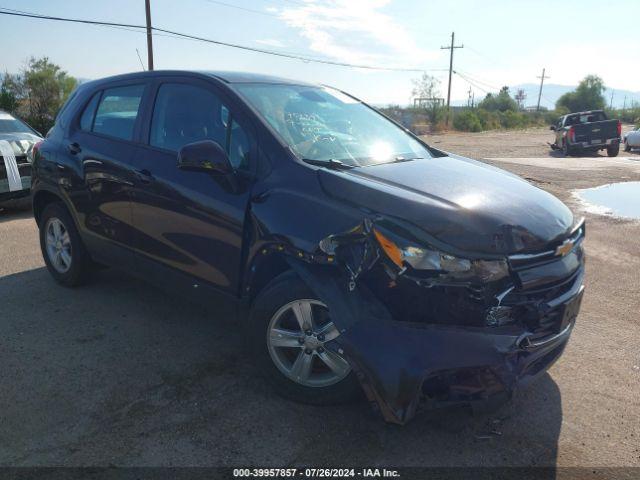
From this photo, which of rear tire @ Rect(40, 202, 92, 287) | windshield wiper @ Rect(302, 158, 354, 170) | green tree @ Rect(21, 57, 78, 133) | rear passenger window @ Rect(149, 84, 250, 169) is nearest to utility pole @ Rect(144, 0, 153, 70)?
green tree @ Rect(21, 57, 78, 133)

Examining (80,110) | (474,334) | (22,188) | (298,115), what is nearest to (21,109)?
(22,188)

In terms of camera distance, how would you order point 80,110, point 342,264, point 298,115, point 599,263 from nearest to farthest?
point 342,264, point 298,115, point 80,110, point 599,263

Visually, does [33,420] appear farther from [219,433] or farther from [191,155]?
[191,155]

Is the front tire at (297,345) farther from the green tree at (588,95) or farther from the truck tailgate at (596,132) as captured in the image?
the green tree at (588,95)

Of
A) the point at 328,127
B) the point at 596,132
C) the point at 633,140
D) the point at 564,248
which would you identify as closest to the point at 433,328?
the point at 564,248

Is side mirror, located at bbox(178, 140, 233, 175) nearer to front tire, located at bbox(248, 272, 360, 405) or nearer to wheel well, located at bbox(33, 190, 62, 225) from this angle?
front tire, located at bbox(248, 272, 360, 405)

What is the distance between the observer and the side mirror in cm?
303

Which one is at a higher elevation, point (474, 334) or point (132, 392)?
point (474, 334)

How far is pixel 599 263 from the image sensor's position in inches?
225

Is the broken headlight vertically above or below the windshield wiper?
below

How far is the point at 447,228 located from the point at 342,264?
53 cm

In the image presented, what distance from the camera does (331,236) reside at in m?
2.66

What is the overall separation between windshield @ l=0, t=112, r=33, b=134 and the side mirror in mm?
7133

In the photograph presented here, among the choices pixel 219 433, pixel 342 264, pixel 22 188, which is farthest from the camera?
pixel 22 188
